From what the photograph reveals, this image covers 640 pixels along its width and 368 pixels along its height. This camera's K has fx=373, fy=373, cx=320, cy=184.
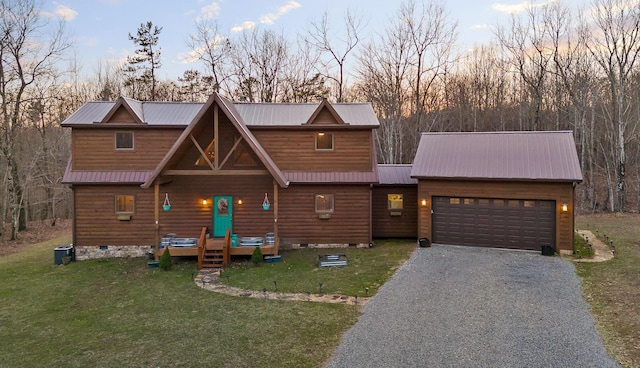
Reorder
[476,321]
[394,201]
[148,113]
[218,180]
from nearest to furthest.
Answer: [476,321] → [218,180] → [148,113] → [394,201]

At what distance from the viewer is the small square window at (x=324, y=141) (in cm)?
1638

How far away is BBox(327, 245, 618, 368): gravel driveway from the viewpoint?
262 inches

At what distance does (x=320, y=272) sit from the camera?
12539 mm

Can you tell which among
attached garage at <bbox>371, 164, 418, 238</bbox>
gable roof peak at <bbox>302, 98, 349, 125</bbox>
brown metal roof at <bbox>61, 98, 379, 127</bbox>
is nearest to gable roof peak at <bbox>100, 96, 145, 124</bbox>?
brown metal roof at <bbox>61, 98, 379, 127</bbox>

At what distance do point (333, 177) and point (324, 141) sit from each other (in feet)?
5.47

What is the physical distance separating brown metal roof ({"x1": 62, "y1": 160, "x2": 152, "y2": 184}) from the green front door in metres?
3.05

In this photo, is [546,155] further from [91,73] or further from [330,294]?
[91,73]

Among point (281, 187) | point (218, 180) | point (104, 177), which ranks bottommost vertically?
point (281, 187)

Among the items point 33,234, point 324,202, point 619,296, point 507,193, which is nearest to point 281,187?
point 324,202

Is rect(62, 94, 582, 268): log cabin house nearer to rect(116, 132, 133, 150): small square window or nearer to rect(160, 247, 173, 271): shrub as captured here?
rect(116, 132, 133, 150): small square window

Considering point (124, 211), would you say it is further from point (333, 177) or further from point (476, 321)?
point (476, 321)

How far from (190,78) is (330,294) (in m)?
26.5

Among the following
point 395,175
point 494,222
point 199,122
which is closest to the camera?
point 199,122

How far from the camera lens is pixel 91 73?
32.4 metres
